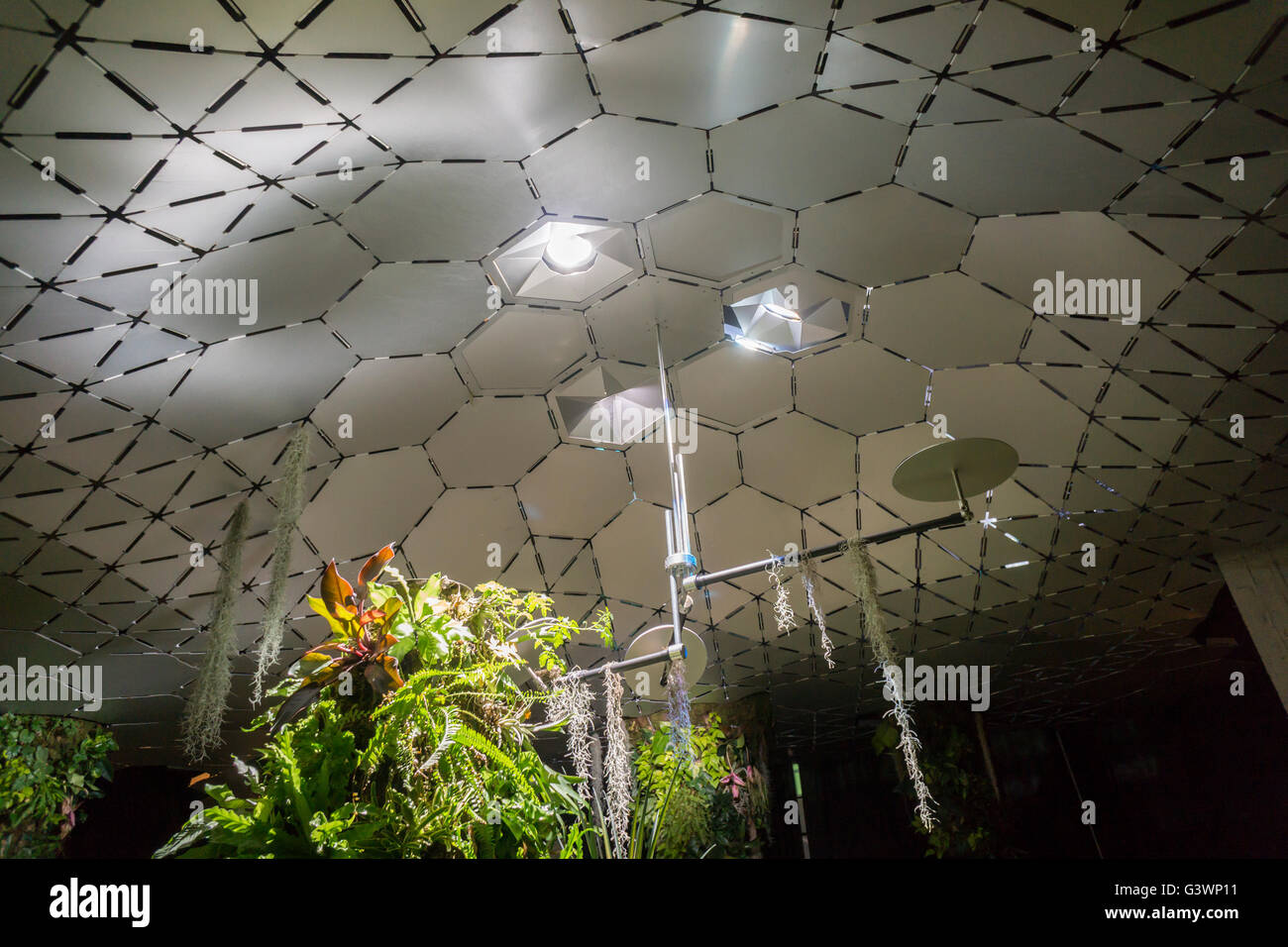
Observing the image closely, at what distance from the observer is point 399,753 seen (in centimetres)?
192

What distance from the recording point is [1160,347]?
211 inches

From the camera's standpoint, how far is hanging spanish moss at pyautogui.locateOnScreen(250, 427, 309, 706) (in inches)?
186

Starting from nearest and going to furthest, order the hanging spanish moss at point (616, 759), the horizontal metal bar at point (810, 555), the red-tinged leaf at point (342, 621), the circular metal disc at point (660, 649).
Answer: the red-tinged leaf at point (342, 621) < the hanging spanish moss at point (616, 759) < the horizontal metal bar at point (810, 555) < the circular metal disc at point (660, 649)

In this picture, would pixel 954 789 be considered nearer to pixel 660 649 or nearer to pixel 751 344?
pixel 751 344

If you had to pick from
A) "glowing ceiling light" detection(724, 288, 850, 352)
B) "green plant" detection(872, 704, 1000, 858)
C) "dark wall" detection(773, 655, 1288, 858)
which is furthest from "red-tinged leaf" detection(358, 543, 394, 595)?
"dark wall" detection(773, 655, 1288, 858)

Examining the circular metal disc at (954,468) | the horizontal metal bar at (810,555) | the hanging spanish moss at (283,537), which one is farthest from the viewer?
the hanging spanish moss at (283,537)

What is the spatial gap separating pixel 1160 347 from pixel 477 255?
15.8 feet

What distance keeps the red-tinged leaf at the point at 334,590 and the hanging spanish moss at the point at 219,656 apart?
3.52m

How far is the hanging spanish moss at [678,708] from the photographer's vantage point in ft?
11.8

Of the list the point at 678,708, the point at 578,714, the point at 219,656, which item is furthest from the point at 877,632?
the point at 219,656

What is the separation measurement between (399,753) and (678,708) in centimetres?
207

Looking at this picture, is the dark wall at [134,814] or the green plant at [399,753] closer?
the green plant at [399,753]

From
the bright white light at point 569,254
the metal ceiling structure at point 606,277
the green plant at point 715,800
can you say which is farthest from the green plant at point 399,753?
the green plant at point 715,800

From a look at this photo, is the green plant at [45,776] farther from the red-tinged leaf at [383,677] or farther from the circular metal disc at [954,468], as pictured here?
the circular metal disc at [954,468]
